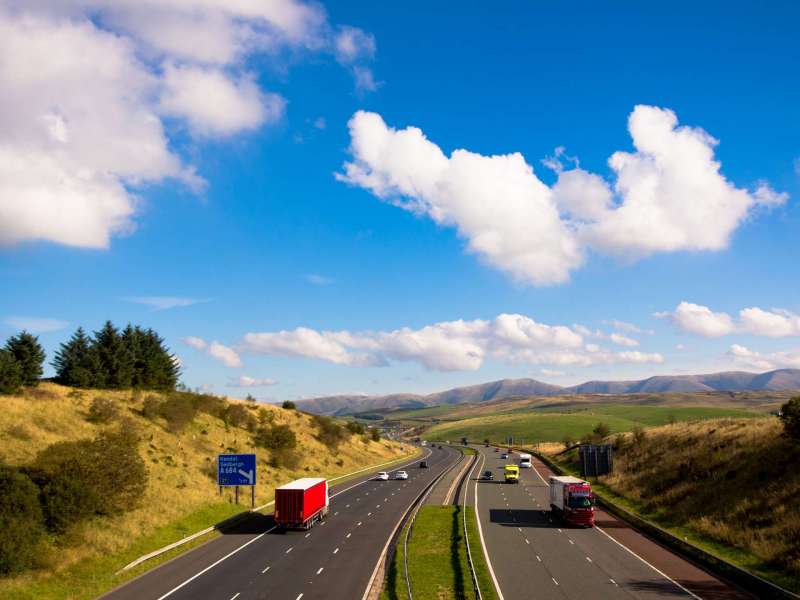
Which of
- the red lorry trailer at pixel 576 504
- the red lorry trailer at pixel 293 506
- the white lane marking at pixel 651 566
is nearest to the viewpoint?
the white lane marking at pixel 651 566

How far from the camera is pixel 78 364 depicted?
2852 inches

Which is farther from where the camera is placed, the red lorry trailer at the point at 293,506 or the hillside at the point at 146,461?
the red lorry trailer at the point at 293,506

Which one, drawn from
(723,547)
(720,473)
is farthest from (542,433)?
(723,547)

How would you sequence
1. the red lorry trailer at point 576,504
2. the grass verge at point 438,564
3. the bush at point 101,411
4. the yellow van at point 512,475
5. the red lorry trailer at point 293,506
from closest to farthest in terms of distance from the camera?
the grass verge at point 438,564 < the red lorry trailer at point 293,506 < the red lorry trailer at point 576,504 < the bush at point 101,411 < the yellow van at point 512,475

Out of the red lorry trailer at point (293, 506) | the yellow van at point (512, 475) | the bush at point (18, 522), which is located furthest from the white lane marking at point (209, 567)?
the yellow van at point (512, 475)

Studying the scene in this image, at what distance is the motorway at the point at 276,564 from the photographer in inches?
1068

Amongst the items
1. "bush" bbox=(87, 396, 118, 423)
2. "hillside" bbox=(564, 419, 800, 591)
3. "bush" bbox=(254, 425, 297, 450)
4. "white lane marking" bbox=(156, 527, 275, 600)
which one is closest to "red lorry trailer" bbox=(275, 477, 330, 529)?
"white lane marking" bbox=(156, 527, 275, 600)

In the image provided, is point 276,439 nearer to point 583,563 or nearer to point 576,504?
point 576,504

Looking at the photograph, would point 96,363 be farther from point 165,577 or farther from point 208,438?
point 165,577

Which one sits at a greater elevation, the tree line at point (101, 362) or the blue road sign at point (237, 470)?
the tree line at point (101, 362)

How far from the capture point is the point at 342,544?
3756 centimetres

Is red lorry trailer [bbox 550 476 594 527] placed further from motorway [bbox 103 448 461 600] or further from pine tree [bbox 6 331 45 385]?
pine tree [bbox 6 331 45 385]

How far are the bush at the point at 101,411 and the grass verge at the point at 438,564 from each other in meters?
33.5

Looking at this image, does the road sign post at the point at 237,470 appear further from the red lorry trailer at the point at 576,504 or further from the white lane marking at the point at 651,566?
the white lane marking at the point at 651,566
